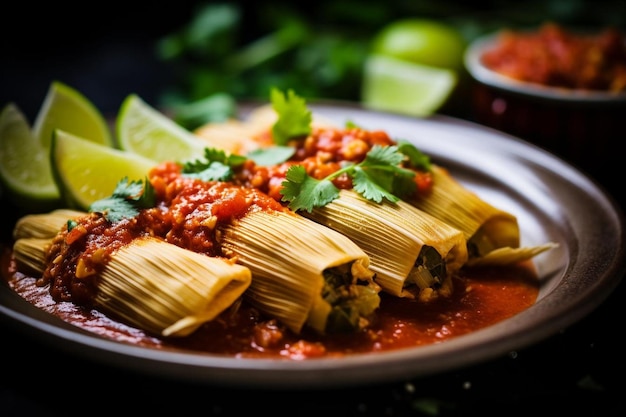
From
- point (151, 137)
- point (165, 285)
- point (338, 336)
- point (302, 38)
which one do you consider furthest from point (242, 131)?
point (302, 38)

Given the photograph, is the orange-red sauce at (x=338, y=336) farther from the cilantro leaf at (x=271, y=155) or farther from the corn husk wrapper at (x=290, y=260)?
the cilantro leaf at (x=271, y=155)

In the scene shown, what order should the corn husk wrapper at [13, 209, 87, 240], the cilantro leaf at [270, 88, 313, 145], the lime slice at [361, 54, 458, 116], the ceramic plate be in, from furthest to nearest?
the lime slice at [361, 54, 458, 116], the cilantro leaf at [270, 88, 313, 145], the corn husk wrapper at [13, 209, 87, 240], the ceramic plate

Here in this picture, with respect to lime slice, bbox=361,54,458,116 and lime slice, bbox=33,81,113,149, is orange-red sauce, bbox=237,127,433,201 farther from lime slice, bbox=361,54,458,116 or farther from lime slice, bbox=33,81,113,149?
lime slice, bbox=361,54,458,116

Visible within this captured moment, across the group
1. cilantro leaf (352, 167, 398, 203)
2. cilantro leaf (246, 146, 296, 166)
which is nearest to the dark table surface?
cilantro leaf (352, 167, 398, 203)

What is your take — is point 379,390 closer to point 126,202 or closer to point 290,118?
point 126,202

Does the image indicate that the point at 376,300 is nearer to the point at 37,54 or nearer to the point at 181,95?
the point at 181,95

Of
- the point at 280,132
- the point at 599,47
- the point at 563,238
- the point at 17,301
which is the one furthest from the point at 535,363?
the point at 599,47
